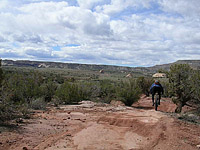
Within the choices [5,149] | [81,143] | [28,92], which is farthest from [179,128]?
[28,92]

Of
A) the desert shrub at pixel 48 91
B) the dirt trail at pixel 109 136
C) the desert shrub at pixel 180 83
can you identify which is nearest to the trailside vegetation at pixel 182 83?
the desert shrub at pixel 180 83

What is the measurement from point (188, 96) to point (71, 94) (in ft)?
31.0

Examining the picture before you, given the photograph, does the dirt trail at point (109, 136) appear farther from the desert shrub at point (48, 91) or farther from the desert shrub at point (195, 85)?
the desert shrub at point (48, 91)

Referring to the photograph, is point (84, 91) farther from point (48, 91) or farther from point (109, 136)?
point (109, 136)

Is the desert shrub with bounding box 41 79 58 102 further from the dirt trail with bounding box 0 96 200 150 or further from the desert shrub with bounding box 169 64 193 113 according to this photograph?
the dirt trail with bounding box 0 96 200 150

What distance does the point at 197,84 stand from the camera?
14.6 metres

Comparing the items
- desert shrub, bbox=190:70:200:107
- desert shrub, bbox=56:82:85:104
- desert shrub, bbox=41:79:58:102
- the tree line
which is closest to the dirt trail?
the tree line

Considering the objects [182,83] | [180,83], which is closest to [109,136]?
[182,83]

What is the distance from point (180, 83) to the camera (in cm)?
1645

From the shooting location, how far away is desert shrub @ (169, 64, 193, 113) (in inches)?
629

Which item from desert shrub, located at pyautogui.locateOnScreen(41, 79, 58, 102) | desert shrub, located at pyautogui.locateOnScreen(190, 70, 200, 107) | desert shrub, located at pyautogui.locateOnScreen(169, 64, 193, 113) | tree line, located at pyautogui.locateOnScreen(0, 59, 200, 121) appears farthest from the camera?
desert shrub, located at pyautogui.locateOnScreen(41, 79, 58, 102)

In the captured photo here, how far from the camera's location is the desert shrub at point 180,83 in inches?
629

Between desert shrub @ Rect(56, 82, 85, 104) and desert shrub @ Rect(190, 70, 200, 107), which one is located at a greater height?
desert shrub @ Rect(190, 70, 200, 107)

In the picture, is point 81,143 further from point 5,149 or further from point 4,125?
point 4,125
